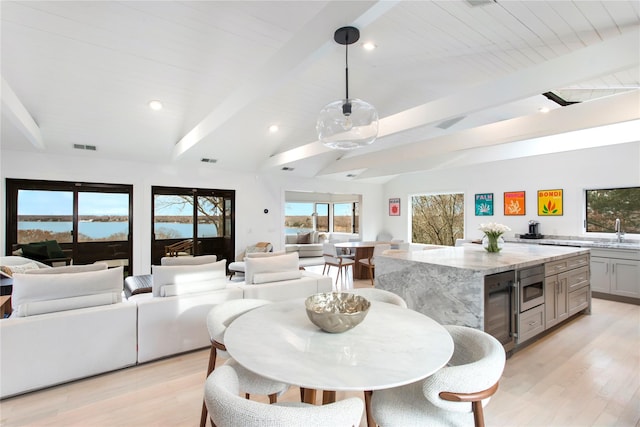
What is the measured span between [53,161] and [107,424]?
5364 mm

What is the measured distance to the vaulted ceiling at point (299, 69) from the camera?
2.54 meters

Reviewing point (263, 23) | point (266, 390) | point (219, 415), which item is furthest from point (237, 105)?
point (219, 415)

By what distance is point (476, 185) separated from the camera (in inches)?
289

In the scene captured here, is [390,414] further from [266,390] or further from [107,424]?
[107,424]

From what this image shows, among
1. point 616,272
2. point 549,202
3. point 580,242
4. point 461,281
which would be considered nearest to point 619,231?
point 580,242

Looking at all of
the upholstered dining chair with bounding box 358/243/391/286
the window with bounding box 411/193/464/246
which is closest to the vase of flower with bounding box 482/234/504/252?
the upholstered dining chair with bounding box 358/243/391/286

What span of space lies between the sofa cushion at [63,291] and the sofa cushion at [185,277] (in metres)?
0.32

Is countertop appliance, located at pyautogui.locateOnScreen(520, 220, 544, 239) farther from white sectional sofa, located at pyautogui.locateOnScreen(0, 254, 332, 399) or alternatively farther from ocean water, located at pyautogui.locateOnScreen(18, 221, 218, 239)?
ocean water, located at pyautogui.locateOnScreen(18, 221, 218, 239)

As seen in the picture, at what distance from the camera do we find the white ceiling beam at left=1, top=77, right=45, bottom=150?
3.32 meters

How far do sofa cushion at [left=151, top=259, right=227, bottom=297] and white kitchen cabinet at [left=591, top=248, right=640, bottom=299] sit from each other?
5.70m

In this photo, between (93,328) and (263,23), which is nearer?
(93,328)

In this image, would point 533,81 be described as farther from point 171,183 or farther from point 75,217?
point 75,217

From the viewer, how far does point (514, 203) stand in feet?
21.6

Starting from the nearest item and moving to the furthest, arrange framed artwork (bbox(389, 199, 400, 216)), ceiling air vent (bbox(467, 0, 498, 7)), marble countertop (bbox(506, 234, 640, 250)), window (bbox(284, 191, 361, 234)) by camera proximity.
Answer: ceiling air vent (bbox(467, 0, 498, 7)), marble countertop (bbox(506, 234, 640, 250)), framed artwork (bbox(389, 199, 400, 216)), window (bbox(284, 191, 361, 234))
